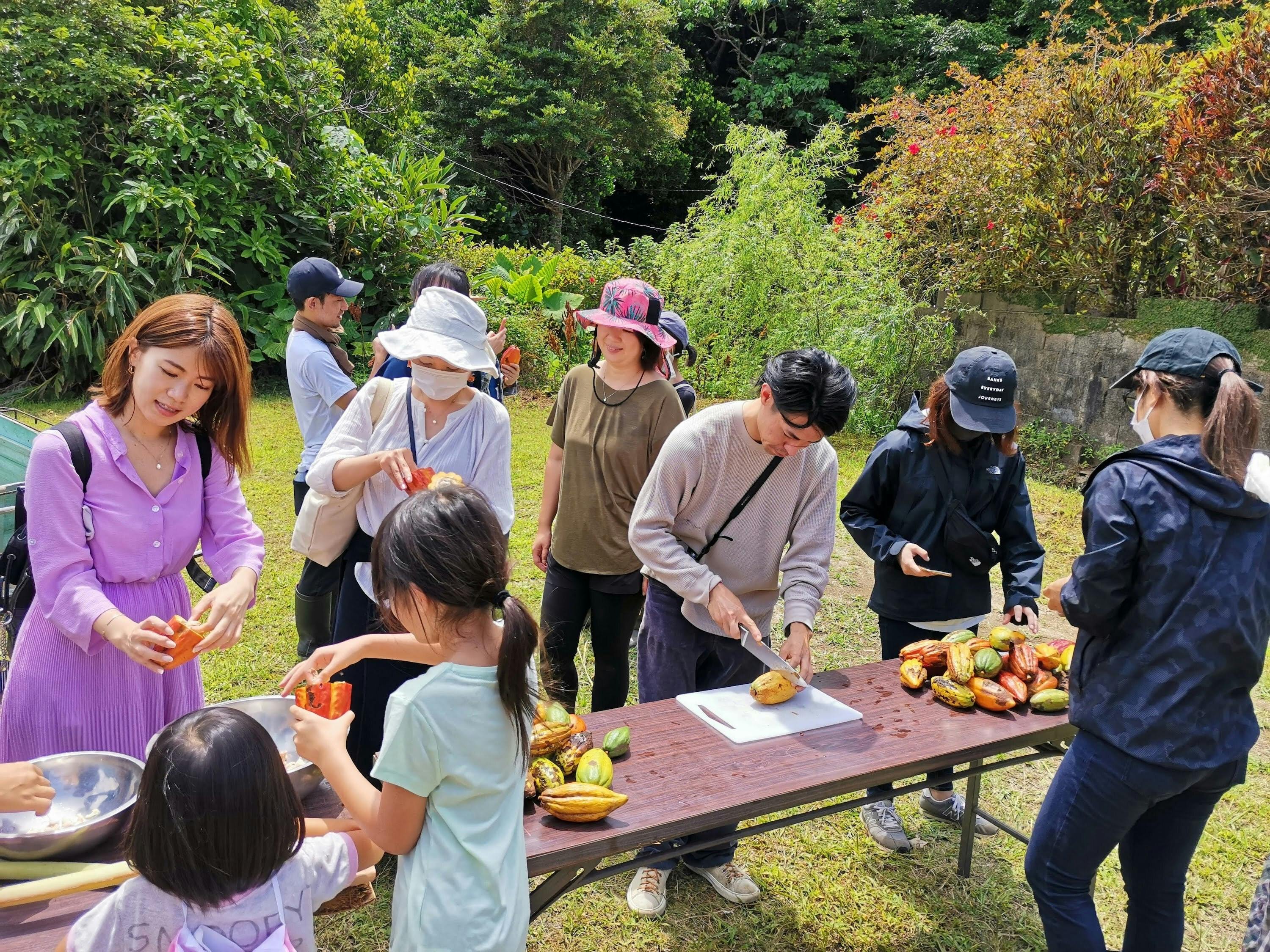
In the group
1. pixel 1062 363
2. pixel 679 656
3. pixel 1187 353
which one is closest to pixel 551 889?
pixel 679 656

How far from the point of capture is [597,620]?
3588 millimetres

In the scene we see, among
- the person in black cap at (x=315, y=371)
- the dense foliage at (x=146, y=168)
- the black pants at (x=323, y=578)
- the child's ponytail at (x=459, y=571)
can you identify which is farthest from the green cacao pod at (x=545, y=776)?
the dense foliage at (x=146, y=168)

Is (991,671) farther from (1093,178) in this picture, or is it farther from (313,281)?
(1093,178)

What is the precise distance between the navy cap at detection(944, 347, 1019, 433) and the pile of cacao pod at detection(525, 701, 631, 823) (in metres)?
1.65

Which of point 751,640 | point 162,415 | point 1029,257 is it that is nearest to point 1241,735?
point 751,640

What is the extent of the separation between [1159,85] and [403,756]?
31.0 ft

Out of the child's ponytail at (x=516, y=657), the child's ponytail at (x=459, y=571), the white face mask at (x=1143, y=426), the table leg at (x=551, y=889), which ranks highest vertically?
the white face mask at (x=1143, y=426)

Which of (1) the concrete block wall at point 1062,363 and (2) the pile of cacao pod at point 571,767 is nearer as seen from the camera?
(2) the pile of cacao pod at point 571,767

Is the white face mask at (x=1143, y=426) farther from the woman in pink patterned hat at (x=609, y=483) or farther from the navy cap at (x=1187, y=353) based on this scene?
the woman in pink patterned hat at (x=609, y=483)

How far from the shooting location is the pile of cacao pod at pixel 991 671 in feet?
9.48

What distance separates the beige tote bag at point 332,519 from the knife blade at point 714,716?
1298 millimetres

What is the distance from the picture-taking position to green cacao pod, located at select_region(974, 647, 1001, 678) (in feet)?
9.74

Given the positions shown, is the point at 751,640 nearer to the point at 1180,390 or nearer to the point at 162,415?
the point at 1180,390

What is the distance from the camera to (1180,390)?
220cm
